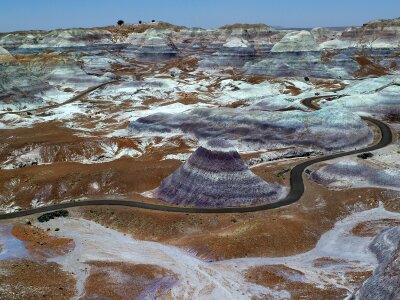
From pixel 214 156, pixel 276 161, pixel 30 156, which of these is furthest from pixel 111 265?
pixel 30 156

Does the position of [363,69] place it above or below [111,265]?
above

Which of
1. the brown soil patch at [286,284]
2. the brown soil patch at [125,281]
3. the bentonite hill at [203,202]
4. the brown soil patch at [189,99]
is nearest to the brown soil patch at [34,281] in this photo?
the bentonite hill at [203,202]

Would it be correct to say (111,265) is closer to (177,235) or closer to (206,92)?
(177,235)

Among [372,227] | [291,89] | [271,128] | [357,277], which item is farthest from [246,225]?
[291,89]

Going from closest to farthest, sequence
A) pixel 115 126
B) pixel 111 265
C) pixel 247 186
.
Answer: pixel 111 265 < pixel 247 186 < pixel 115 126

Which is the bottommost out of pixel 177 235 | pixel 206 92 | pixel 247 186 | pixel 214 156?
pixel 177 235

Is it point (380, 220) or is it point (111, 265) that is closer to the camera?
point (111, 265)
